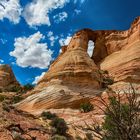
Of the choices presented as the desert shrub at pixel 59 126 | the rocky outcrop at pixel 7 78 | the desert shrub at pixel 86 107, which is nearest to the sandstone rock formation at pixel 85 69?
the desert shrub at pixel 86 107

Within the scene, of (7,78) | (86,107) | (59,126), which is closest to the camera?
(59,126)

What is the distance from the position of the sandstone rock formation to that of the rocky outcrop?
72.7ft

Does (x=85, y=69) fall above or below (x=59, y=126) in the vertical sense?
above

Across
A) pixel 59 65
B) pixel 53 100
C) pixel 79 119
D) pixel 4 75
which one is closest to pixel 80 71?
pixel 59 65

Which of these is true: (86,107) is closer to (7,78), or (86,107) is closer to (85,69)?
(85,69)

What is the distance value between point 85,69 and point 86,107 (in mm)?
13672

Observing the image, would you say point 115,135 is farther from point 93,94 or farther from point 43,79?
point 43,79

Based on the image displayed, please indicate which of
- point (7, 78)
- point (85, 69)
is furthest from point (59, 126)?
point (7, 78)

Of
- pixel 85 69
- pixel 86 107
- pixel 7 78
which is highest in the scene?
pixel 7 78

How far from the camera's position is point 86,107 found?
40438 mm

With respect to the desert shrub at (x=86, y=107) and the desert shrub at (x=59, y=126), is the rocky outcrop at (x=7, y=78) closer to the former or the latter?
the desert shrub at (x=86, y=107)

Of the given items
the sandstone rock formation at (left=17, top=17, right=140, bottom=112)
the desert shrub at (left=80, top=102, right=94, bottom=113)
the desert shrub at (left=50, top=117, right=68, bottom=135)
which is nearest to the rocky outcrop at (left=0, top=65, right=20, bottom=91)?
the sandstone rock formation at (left=17, top=17, right=140, bottom=112)

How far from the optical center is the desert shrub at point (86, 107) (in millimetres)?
39781

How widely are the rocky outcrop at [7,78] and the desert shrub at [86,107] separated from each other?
40.8 m
